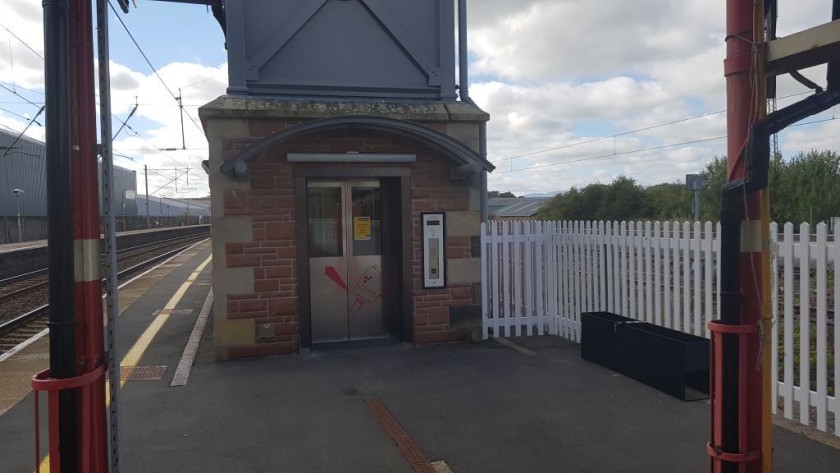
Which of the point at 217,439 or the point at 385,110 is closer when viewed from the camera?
the point at 217,439

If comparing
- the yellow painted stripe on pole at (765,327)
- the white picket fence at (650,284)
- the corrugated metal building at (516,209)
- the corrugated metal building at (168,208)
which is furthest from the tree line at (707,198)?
the corrugated metal building at (168,208)

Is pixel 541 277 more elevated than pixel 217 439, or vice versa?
pixel 541 277

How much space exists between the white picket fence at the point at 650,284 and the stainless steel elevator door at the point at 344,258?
5.21 ft

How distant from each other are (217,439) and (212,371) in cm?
226

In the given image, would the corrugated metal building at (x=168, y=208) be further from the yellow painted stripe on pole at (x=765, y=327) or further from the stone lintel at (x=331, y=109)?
the yellow painted stripe on pole at (x=765, y=327)

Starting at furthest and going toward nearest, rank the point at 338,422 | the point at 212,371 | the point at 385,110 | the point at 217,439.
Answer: the point at 385,110, the point at 212,371, the point at 338,422, the point at 217,439

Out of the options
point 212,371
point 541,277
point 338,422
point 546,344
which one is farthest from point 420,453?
point 541,277

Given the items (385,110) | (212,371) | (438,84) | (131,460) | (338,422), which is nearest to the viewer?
(131,460)

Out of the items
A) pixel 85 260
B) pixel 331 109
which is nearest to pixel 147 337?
pixel 331 109

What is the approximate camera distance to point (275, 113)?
24.8 ft

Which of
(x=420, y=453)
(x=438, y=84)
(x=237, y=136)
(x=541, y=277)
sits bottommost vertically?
(x=420, y=453)

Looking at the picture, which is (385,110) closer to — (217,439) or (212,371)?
(212,371)

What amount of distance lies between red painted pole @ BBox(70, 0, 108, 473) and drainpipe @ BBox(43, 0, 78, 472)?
34 millimetres

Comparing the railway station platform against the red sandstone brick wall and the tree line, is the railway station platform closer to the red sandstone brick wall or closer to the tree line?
the red sandstone brick wall
